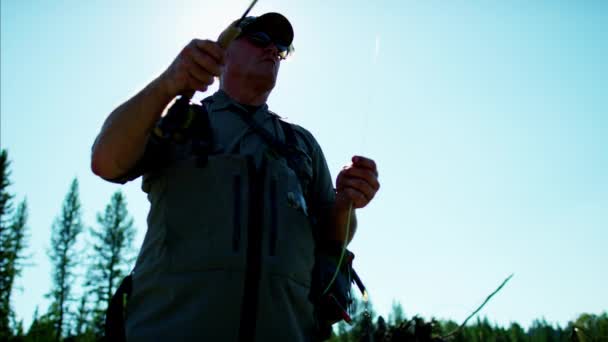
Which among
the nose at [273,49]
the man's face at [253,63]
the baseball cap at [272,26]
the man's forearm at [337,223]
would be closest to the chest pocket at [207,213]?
the man's forearm at [337,223]

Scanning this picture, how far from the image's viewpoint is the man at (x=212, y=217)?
79.9 inches

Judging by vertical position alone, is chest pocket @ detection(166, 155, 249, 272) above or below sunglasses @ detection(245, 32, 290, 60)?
below

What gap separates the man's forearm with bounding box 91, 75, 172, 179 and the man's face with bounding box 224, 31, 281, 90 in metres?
1.19

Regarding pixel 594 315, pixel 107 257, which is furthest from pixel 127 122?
pixel 107 257

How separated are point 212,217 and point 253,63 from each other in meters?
1.46

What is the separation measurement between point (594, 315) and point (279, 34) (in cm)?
365

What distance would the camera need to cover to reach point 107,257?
1596 inches

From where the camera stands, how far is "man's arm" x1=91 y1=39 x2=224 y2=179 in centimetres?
193

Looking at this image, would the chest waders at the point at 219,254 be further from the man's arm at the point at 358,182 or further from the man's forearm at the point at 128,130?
the man's arm at the point at 358,182

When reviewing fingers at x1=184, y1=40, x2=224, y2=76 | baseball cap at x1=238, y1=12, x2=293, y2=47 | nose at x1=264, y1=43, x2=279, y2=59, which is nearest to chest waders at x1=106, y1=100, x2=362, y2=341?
fingers at x1=184, y1=40, x2=224, y2=76

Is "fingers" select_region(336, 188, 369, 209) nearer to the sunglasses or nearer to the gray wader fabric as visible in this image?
the gray wader fabric

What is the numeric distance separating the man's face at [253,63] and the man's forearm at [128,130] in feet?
3.92

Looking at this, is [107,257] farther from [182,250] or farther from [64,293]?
[182,250]

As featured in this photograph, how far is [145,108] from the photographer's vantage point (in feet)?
6.89
